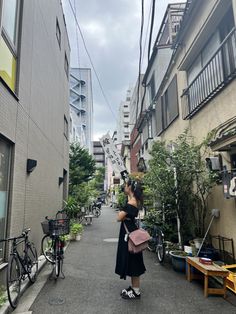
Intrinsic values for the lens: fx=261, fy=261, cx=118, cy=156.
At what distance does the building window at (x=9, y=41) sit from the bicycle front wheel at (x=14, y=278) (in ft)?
10.7

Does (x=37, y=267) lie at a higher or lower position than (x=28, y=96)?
lower

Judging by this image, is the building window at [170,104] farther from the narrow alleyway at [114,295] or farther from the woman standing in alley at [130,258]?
the woman standing in alley at [130,258]

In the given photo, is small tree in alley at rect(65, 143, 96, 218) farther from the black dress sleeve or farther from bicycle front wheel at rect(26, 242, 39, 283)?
the black dress sleeve

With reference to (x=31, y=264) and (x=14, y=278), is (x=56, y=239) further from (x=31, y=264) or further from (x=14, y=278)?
(x=14, y=278)

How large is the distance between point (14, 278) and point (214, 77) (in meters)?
6.47

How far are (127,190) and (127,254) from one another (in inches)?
45.0

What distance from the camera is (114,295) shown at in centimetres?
473

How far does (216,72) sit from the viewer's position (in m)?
6.67

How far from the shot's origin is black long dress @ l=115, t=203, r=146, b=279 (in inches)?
178

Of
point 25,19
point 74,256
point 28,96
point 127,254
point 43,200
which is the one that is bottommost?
point 74,256

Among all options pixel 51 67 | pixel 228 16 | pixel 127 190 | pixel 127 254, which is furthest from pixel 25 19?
pixel 127 254

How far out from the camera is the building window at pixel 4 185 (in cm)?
481

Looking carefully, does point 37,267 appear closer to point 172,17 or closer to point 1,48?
point 1,48

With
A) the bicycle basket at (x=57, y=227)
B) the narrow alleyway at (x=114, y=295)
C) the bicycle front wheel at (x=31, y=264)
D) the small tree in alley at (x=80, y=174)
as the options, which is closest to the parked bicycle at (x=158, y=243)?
the narrow alleyway at (x=114, y=295)
